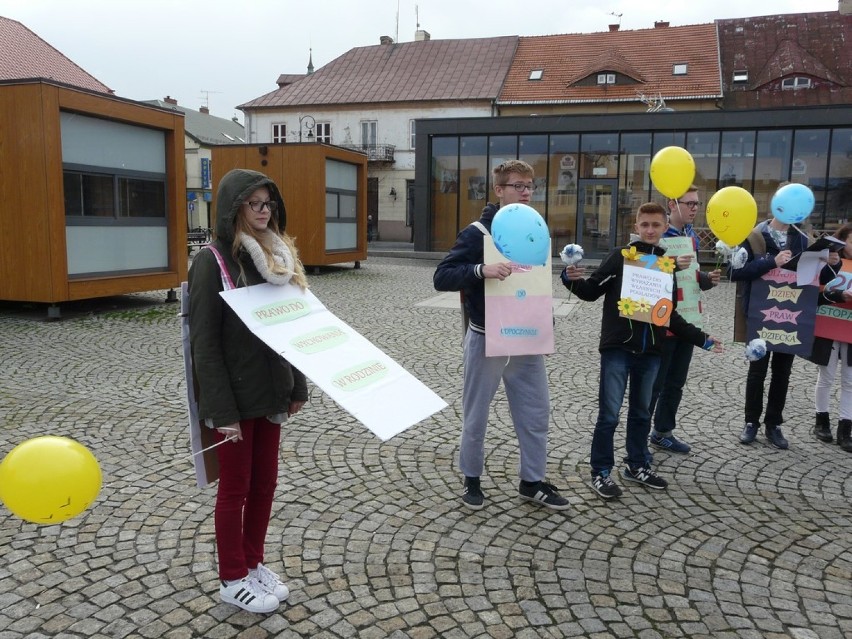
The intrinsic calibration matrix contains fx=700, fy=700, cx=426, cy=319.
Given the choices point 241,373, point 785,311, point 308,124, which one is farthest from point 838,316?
point 308,124

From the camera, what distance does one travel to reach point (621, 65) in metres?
35.8

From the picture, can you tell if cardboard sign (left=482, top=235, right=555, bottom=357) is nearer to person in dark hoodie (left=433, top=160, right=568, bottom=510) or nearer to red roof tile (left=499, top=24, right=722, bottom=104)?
person in dark hoodie (left=433, top=160, right=568, bottom=510)

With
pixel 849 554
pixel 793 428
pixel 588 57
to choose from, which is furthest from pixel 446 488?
pixel 588 57

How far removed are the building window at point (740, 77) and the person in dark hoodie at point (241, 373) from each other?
37700mm

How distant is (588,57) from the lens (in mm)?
37531

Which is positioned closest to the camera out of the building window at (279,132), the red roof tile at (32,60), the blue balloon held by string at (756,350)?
the blue balloon held by string at (756,350)

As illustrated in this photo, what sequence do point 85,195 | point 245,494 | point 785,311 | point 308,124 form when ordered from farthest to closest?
1. point 308,124
2. point 85,195
3. point 785,311
4. point 245,494

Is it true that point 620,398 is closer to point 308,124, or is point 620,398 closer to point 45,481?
point 45,481

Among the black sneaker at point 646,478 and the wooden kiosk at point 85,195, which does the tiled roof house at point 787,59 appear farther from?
the black sneaker at point 646,478

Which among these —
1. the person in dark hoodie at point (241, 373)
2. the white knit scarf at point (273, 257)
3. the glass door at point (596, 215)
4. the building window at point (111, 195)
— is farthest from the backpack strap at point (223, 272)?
the glass door at point (596, 215)

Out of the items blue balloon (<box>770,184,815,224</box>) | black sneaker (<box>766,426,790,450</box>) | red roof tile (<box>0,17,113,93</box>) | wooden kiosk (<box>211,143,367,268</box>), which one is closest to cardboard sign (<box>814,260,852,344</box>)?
blue balloon (<box>770,184,815,224</box>)

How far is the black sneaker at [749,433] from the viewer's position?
5336 mm

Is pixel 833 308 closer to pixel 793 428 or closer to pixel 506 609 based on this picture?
pixel 793 428

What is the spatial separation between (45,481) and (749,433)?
15.8 ft
